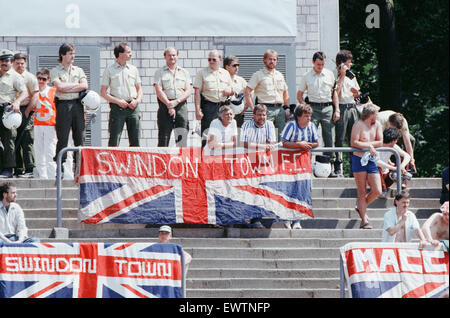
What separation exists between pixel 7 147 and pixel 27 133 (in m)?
0.53

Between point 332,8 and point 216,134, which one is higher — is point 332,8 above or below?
above

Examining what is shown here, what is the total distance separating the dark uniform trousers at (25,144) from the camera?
60.4ft

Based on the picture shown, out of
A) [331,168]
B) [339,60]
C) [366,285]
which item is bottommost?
[366,285]

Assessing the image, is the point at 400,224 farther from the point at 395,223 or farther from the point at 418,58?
the point at 418,58

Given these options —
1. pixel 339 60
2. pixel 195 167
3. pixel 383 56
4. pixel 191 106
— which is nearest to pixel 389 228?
pixel 195 167

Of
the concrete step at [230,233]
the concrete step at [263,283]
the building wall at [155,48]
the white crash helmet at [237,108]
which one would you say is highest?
the building wall at [155,48]

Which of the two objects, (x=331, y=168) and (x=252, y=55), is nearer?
(x=331, y=168)

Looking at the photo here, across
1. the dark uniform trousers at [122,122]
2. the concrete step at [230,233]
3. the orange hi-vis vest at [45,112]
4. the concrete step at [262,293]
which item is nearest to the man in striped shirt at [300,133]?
the concrete step at [230,233]

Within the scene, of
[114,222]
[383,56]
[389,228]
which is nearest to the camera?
[389,228]

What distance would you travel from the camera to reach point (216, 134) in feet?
55.1

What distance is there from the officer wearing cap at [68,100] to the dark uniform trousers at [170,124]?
1198 millimetres

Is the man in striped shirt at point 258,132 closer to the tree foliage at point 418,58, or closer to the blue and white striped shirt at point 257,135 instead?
the blue and white striped shirt at point 257,135

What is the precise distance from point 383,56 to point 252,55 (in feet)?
20.9

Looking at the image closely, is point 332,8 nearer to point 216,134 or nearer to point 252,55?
point 252,55
